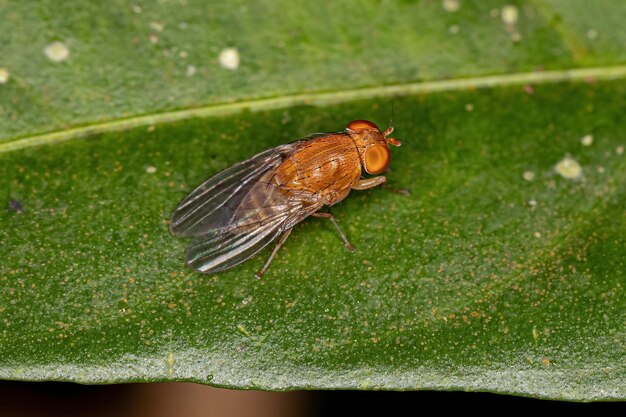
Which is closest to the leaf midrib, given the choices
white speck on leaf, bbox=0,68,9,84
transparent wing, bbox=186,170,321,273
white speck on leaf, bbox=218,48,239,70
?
white speck on leaf, bbox=218,48,239,70

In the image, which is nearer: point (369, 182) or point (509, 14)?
point (369, 182)

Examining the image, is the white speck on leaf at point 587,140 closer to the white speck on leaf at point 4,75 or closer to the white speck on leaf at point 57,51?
the white speck on leaf at point 57,51

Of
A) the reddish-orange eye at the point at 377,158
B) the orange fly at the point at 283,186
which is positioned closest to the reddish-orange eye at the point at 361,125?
the orange fly at the point at 283,186

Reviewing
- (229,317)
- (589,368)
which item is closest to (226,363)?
(229,317)

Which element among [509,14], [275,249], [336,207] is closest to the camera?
[275,249]

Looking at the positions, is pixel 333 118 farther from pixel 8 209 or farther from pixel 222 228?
pixel 8 209

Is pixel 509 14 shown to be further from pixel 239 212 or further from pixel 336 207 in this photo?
pixel 239 212

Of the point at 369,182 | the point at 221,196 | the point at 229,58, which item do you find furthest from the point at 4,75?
the point at 369,182
